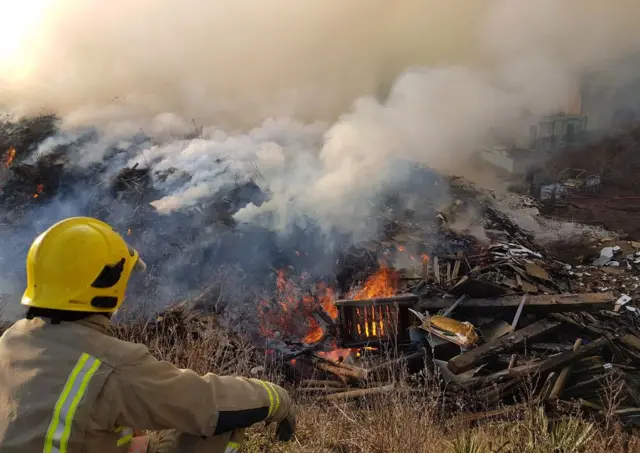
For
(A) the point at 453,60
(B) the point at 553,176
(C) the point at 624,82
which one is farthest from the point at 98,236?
(C) the point at 624,82

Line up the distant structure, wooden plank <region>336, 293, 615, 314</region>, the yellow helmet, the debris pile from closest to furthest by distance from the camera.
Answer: the yellow helmet
the debris pile
wooden plank <region>336, 293, 615, 314</region>
the distant structure

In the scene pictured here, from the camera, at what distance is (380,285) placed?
7.41 metres

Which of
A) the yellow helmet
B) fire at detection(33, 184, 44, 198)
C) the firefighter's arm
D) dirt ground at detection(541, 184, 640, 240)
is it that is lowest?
dirt ground at detection(541, 184, 640, 240)

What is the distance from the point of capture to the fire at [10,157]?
11.2m

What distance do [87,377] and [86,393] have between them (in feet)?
0.19

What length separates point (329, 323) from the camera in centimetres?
695

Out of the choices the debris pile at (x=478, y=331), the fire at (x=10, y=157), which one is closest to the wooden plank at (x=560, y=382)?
the debris pile at (x=478, y=331)

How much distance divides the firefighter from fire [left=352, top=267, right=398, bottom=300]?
535cm

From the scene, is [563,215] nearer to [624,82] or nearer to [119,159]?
[624,82]

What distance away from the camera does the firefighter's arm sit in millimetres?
1633

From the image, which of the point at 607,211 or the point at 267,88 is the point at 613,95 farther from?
the point at 267,88

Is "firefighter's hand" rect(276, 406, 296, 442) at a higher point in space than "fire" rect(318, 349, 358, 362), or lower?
higher

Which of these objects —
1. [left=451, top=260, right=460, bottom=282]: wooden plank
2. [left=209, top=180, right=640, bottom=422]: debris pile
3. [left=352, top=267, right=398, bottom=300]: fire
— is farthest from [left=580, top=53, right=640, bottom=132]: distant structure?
[left=352, top=267, right=398, bottom=300]: fire

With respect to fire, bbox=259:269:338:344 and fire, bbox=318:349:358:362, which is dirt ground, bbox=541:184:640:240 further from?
fire, bbox=318:349:358:362
